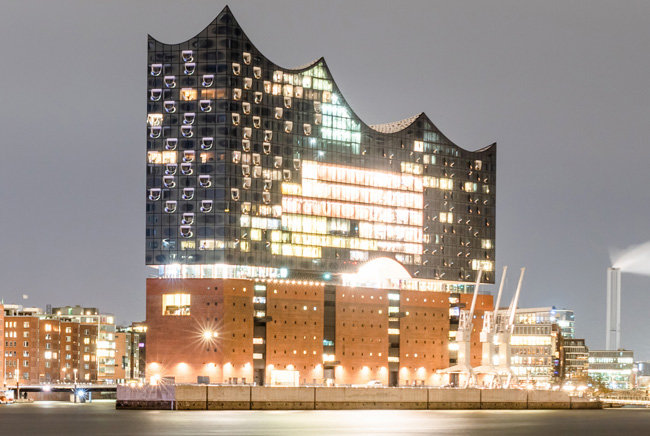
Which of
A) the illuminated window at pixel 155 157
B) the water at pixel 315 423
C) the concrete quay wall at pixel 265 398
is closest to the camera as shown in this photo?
the water at pixel 315 423

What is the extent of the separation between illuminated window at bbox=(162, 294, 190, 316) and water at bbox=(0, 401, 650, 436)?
19.3 meters

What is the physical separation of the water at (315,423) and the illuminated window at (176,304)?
1931 centimetres

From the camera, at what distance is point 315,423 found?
146375mm

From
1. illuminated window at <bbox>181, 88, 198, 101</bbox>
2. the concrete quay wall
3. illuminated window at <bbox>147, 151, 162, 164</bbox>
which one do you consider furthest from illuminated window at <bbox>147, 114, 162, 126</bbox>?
the concrete quay wall

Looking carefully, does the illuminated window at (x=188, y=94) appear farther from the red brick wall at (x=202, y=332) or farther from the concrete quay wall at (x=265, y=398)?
the concrete quay wall at (x=265, y=398)

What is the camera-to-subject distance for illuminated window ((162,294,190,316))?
19538 centimetres

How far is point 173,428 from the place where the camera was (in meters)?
136

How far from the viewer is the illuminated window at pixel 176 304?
641 ft

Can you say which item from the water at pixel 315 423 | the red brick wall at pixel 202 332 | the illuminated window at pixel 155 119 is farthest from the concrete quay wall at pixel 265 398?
the illuminated window at pixel 155 119

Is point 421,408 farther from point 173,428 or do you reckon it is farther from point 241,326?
point 173,428

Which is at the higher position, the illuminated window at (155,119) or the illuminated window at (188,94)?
the illuminated window at (188,94)

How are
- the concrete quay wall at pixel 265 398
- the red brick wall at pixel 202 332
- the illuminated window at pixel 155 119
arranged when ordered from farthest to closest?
1. the illuminated window at pixel 155 119
2. the red brick wall at pixel 202 332
3. the concrete quay wall at pixel 265 398

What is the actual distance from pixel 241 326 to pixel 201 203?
20.4 metres

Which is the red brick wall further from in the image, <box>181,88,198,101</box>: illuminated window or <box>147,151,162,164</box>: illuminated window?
<box>181,88,198,101</box>: illuminated window
